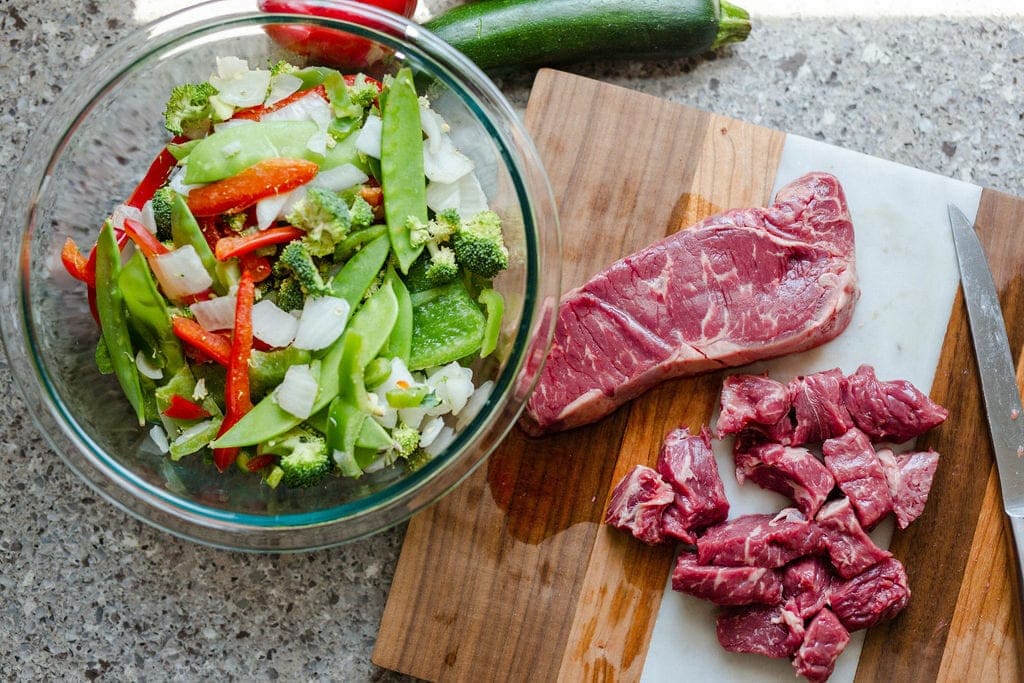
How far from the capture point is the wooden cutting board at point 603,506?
2818 millimetres

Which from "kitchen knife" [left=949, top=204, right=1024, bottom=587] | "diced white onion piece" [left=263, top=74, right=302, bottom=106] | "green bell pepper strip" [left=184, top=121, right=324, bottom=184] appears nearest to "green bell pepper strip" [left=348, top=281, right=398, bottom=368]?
"green bell pepper strip" [left=184, top=121, right=324, bottom=184]

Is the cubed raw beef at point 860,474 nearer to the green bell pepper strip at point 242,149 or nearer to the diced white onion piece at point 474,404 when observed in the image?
the diced white onion piece at point 474,404

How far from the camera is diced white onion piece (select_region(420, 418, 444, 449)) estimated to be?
251 cm

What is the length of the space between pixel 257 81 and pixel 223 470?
1112 millimetres

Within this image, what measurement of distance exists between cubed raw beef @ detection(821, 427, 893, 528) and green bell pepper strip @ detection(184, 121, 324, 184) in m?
1.84

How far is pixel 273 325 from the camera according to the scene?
2334 mm

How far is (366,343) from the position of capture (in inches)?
91.4

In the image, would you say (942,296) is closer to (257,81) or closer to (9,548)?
(257,81)

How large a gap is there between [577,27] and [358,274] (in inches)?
47.9

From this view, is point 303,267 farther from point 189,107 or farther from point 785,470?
point 785,470

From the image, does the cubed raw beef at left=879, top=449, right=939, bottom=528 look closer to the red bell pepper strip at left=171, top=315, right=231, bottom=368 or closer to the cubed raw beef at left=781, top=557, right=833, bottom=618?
the cubed raw beef at left=781, top=557, right=833, bottom=618

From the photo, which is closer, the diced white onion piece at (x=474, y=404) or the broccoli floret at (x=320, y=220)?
the broccoli floret at (x=320, y=220)

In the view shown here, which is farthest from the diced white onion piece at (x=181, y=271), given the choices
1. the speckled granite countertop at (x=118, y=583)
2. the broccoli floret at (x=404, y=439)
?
the speckled granite countertop at (x=118, y=583)

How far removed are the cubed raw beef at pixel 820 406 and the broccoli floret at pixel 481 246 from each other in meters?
1.07
